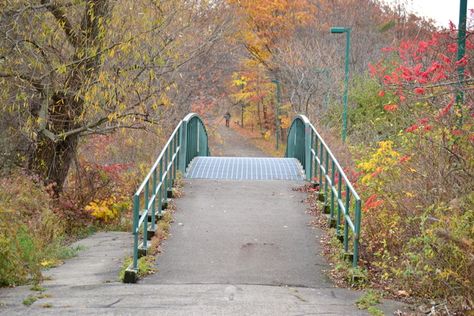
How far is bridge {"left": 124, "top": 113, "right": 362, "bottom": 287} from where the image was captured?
873cm

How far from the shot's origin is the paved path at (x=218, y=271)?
22.8 feet

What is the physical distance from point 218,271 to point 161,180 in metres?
2.69

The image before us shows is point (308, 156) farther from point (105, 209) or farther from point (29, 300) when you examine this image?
point (29, 300)

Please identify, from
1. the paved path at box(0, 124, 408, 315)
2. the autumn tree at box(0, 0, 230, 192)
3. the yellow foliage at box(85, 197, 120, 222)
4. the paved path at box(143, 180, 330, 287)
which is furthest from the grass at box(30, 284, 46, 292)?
the yellow foliage at box(85, 197, 120, 222)

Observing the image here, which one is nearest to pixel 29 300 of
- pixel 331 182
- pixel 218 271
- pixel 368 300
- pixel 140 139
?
pixel 218 271

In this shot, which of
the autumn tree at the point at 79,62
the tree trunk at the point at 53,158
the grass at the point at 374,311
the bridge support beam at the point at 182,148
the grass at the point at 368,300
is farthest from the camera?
the bridge support beam at the point at 182,148

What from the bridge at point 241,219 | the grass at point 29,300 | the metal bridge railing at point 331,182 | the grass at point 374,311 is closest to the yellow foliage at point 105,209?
the bridge at point 241,219

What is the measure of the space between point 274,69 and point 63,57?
85.1ft

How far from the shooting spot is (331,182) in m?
11.0

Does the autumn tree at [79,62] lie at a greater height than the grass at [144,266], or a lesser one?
greater

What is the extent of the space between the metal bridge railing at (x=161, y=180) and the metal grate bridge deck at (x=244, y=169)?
1.06 ft

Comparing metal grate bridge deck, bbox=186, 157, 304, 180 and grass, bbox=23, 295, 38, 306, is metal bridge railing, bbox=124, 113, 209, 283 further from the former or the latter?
grass, bbox=23, 295, 38, 306

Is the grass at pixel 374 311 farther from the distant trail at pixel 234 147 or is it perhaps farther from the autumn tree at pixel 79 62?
the distant trail at pixel 234 147

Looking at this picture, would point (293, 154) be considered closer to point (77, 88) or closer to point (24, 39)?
point (77, 88)
